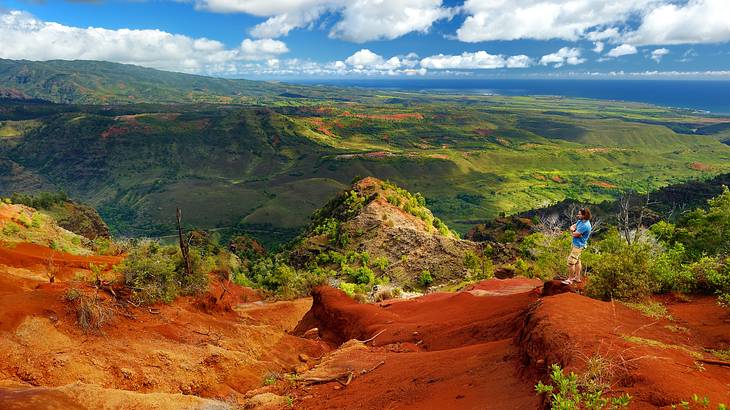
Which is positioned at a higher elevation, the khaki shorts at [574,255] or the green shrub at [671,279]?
the khaki shorts at [574,255]

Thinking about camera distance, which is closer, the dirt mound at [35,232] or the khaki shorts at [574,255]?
the khaki shorts at [574,255]

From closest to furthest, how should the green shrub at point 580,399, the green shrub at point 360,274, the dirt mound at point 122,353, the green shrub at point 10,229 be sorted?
the green shrub at point 580,399 < the dirt mound at point 122,353 < the green shrub at point 10,229 < the green shrub at point 360,274

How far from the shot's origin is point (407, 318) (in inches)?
662

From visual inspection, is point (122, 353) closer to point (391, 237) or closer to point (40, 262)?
point (40, 262)

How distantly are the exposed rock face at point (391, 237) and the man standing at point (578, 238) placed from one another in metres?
22.3

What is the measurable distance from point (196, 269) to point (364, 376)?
9.27 metres

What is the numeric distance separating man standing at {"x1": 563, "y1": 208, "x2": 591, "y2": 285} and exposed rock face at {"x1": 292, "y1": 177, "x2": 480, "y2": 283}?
22.3 meters

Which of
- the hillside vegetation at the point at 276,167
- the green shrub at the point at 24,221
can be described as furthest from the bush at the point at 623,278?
the hillside vegetation at the point at 276,167

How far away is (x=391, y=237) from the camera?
40.4 metres

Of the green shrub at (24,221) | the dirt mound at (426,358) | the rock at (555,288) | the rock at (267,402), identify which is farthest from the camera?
the green shrub at (24,221)

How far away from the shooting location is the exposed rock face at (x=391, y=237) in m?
36.0

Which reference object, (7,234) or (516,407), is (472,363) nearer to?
(516,407)

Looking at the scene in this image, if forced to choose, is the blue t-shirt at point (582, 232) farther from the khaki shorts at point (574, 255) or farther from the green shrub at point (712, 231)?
the green shrub at point (712, 231)

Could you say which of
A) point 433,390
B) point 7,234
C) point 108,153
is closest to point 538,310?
point 433,390
